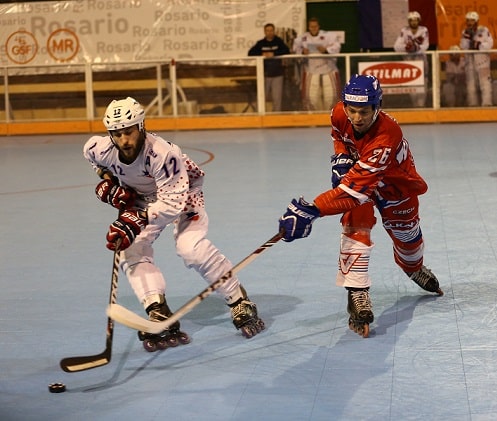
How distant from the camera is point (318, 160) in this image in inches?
445

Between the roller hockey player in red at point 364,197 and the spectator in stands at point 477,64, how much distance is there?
893 cm

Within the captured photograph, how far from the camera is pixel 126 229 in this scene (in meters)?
4.96

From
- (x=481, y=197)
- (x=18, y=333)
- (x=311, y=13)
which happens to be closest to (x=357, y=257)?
(x=18, y=333)

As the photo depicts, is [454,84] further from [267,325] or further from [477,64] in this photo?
[267,325]

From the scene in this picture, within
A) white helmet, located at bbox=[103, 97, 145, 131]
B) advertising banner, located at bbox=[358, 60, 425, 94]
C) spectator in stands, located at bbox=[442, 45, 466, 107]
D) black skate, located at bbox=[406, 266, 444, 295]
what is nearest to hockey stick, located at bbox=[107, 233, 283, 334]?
white helmet, located at bbox=[103, 97, 145, 131]

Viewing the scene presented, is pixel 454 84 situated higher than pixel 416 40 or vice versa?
pixel 416 40

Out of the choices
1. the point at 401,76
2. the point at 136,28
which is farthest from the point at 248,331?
the point at 136,28

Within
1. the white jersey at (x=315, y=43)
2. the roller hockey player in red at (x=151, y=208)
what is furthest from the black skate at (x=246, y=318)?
the white jersey at (x=315, y=43)

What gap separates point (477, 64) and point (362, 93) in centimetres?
962

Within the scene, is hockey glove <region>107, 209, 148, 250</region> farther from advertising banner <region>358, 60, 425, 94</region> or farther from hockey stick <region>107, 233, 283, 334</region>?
advertising banner <region>358, 60, 425, 94</region>

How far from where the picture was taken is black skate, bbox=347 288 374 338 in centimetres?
521

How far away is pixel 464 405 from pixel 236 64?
11046mm

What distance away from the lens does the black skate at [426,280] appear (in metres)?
5.88

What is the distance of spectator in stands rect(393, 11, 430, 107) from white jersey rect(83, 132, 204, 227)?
9.56m
